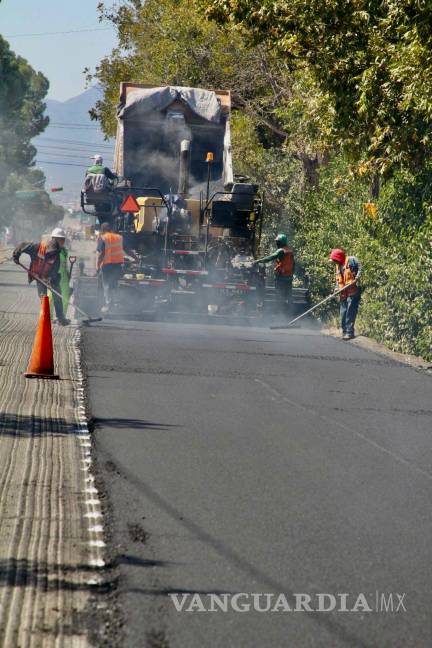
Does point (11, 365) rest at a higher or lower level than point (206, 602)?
lower

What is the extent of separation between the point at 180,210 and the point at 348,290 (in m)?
3.78

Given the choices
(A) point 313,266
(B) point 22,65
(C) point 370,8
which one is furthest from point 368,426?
(B) point 22,65

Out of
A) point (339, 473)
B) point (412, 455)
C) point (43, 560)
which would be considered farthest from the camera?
point (412, 455)

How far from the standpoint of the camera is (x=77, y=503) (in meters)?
6.91

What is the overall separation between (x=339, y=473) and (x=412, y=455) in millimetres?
1143

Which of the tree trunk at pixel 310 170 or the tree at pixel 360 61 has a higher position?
the tree at pixel 360 61

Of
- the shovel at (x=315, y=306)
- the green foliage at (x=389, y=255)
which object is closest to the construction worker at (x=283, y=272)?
the shovel at (x=315, y=306)

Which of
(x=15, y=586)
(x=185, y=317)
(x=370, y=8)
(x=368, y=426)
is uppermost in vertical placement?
(x=370, y=8)

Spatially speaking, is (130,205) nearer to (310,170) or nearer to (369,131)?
(369,131)

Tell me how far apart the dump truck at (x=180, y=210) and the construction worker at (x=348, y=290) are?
77.9 inches

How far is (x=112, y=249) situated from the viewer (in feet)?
65.9

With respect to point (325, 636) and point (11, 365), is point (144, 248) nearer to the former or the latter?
point (11, 365)

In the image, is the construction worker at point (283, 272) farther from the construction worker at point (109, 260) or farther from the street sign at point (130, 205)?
the construction worker at point (109, 260)

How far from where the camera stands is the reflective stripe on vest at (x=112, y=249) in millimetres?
19922
